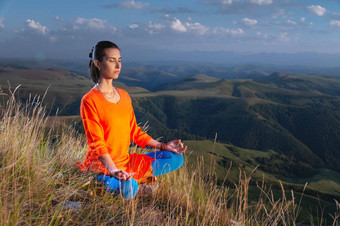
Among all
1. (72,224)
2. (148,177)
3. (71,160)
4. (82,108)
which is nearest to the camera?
(72,224)

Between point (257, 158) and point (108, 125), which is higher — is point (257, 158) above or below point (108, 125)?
below

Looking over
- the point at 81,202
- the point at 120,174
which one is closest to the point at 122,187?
the point at 120,174

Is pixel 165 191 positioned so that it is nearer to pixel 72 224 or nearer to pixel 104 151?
pixel 104 151

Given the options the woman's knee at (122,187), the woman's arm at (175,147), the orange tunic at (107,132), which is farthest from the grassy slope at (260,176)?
the woman's knee at (122,187)

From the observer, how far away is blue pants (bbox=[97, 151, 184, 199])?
3.42 m

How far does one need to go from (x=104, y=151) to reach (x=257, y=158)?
134968 mm

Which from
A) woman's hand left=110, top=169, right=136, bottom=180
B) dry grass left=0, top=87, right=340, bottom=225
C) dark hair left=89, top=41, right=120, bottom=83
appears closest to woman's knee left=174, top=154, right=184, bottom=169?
dry grass left=0, top=87, right=340, bottom=225

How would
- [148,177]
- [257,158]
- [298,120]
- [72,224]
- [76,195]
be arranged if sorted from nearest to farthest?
[72,224]
[76,195]
[148,177]
[257,158]
[298,120]

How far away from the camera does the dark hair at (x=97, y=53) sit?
3893 mm

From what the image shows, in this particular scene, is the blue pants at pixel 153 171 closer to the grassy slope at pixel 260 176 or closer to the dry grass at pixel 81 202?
the dry grass at pixel 81 202

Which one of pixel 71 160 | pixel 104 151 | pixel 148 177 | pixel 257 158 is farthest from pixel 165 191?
A: pixel 257 158

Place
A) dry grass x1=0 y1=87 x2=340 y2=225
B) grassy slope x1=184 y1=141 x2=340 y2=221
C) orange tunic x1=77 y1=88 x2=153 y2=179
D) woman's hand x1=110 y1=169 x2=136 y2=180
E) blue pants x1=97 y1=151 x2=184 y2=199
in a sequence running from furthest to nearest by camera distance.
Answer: grassy slope x1=184 y1=141 x2=340 y2=221
orange tunic x1=77 y1=88 x2=153 y2=179
blue pants x1=97 y1=151 x2=184 y2=199
woman's hand x1=110 y1=169 x2=136 y2=180
dry grass x1=0 y1=87 x2=340 y2=225

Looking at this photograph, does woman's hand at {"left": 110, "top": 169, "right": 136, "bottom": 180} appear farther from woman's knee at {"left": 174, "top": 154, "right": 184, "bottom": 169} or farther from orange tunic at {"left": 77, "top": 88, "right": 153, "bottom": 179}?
woman's knee at {"left": 174, "top": 154, "right": 184, "bottom": 169}

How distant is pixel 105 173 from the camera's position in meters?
3.88
